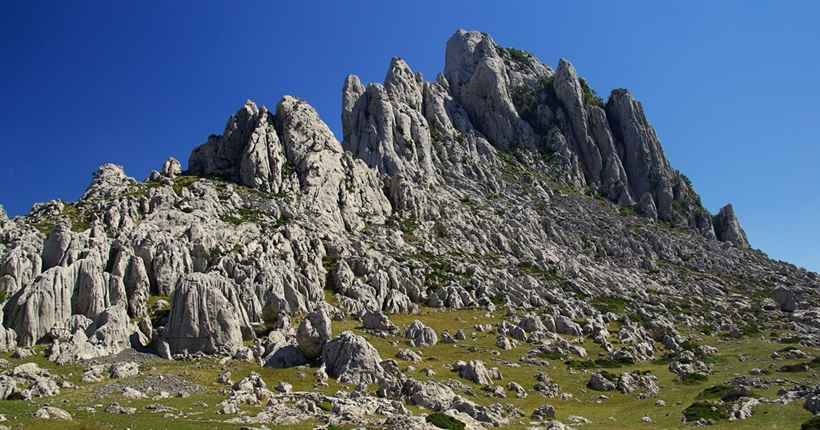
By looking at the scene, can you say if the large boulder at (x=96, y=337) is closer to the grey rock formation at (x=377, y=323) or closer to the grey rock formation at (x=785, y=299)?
the grey rock formation at (x=377, y=323)

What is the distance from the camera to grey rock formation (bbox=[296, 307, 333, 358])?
60156 millimetres

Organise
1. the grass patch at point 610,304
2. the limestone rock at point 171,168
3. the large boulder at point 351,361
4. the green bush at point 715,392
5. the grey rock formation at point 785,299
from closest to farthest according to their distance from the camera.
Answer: the green bush at point 715,392, the large boulder at point 351,361, the grass patch at point 610,304, the grey rock formation at point 785,299, the limestone rock at point 171,168

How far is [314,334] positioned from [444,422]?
2660cm

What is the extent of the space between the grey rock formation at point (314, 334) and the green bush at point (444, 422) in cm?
2469

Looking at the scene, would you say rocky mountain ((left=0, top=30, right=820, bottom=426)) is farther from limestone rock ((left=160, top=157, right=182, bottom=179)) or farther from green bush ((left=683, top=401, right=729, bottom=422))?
green bush ((left=683, top=401, right=729, bottom=422))

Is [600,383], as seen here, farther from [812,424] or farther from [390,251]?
[390,251]

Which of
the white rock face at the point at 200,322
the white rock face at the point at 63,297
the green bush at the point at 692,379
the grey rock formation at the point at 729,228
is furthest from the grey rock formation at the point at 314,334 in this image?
the grey rock formation at the point at 729,228

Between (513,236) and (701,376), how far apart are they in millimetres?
79516

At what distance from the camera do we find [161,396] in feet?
142

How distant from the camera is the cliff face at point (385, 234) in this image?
68938 millimetres

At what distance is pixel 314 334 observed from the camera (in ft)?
198

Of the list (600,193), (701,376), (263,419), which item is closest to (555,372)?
(701,376)

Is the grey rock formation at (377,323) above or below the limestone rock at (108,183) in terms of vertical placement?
below

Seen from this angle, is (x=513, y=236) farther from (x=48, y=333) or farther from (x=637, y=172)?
(x=48, y=333)
